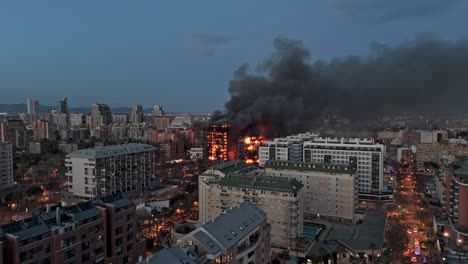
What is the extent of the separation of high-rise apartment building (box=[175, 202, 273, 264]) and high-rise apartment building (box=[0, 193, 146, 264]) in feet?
7.39

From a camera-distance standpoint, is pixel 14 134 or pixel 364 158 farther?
pixel 14 134

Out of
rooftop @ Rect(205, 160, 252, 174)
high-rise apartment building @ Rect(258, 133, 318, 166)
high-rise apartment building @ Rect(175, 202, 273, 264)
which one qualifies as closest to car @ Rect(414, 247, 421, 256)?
high-rise apartment building @ Rect(175, 202, 273, 264)

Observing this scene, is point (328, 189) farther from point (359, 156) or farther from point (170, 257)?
point (170, 257)

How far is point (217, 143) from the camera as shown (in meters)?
26.8

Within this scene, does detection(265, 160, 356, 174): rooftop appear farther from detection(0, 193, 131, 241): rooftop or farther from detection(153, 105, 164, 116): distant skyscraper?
detection(153, 105, 164, 116): distant skyscraper

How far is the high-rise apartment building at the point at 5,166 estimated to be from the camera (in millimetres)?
18391

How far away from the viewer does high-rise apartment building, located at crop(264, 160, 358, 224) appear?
43.6 ft

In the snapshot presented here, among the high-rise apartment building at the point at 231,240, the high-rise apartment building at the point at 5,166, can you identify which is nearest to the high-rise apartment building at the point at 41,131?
the high-rise apartment building at the point at 5,166

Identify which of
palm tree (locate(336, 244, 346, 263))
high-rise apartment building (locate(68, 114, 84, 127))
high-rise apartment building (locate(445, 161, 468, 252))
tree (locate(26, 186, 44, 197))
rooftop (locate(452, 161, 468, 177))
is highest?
high-rise apartment building (locate(68, 114, 84, 127))

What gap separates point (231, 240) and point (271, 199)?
4.34 metres

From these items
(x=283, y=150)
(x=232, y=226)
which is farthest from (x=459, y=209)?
(x=283, y=150)

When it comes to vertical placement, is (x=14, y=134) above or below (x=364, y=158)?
above

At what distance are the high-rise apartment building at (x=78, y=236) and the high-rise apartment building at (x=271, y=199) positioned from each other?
9.79 feet

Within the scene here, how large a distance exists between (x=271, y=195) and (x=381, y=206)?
7.32 m
